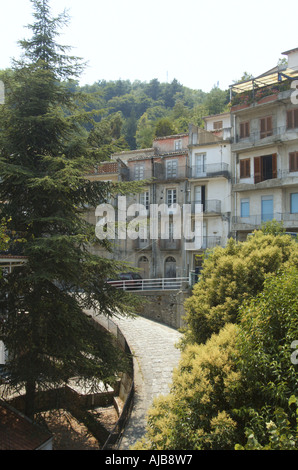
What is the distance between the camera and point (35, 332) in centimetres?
1061

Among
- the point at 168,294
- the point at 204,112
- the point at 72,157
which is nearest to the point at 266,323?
the point at 72,157

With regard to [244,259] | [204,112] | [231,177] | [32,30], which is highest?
[204,112]

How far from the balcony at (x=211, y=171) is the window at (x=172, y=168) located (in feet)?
6.12

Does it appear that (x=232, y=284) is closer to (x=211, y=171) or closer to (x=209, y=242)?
(x=209, y=242)

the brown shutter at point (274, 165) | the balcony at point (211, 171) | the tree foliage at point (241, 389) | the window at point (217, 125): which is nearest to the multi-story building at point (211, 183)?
the balcony at point (211, 171)

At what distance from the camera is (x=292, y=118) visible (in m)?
25.0

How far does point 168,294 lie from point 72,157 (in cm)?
1339

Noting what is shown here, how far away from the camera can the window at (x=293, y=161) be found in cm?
2495

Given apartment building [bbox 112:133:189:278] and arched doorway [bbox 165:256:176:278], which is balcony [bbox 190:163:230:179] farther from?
arched doorway [bbox 165:256:176:278]

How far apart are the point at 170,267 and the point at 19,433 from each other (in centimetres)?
2216

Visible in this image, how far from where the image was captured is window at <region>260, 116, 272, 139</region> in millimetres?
26172

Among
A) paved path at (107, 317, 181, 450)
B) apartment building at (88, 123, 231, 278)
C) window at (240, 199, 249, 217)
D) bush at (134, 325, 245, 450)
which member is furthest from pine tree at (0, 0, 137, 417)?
window at (240, 199, 249, 217)

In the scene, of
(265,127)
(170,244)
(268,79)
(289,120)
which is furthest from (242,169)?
(170,244)

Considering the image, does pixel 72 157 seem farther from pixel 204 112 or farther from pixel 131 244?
pixel 204 112
